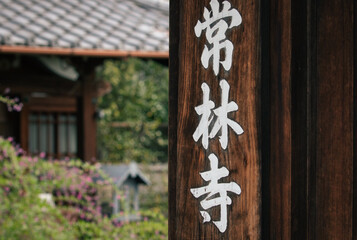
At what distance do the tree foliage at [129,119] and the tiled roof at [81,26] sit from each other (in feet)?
11.1

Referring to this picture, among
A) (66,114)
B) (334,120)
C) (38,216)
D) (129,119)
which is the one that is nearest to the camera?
(334,120)

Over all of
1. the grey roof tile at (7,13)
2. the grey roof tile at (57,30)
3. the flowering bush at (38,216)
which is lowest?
the flowering bush at (38,216)

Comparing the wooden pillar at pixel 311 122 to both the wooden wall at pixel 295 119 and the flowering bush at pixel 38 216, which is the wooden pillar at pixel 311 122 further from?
the flowering bush at pixel 38 216

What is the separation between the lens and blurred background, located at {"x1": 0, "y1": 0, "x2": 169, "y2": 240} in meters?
4.11

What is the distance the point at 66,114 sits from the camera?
25.6 feet

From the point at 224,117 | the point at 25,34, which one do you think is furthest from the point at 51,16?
the point at 224,117

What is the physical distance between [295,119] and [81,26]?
508 centimetres

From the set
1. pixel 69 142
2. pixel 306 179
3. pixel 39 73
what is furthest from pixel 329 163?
pixel 69 142

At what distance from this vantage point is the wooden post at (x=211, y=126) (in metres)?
1.61

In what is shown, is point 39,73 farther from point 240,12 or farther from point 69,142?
point 240,12

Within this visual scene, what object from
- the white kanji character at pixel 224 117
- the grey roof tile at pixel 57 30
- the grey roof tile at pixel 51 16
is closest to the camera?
the white kanji character at pixel 224 117

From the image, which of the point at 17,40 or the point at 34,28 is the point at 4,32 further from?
the point at 34,28

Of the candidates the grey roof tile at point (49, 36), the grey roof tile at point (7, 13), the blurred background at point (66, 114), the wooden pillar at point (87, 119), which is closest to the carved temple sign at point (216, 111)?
the blurred background at point (66, 114)

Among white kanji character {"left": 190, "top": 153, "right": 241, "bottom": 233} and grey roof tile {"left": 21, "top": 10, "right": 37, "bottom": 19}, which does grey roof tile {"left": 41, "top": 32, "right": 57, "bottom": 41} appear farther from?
white kanji character {"left": 190, "top": 153, "right": 241, "bottom": 233}
